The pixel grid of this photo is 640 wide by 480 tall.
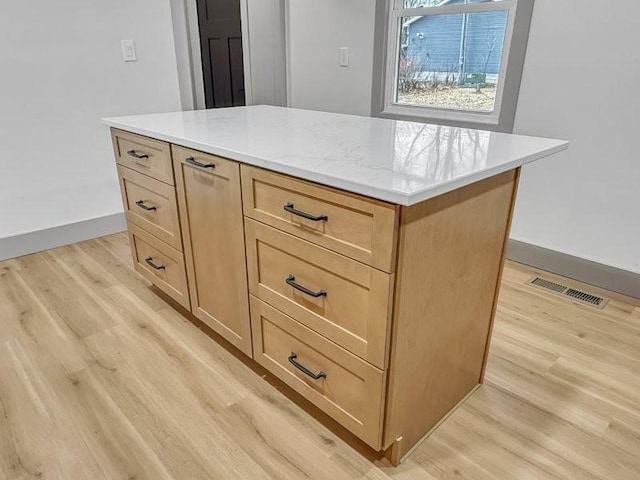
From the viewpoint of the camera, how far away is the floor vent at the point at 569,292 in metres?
2.20

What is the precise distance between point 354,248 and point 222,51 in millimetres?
3738

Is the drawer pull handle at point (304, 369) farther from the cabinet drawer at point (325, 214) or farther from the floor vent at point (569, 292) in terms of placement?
the floor vent at point (569, 292)

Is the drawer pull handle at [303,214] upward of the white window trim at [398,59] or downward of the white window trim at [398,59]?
downward

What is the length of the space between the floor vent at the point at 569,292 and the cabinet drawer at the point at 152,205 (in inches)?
72.9

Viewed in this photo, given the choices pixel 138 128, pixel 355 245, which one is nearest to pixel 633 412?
pixel 355 245

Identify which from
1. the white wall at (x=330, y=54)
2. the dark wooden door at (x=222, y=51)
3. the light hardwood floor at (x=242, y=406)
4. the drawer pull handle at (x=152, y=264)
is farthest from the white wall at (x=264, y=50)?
the light hardwood floor at (x=242, y=406)

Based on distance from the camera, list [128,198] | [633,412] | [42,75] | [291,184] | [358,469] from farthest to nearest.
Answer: [42,75]
[128,198]
[633,412]
[358,469]
[291,184]

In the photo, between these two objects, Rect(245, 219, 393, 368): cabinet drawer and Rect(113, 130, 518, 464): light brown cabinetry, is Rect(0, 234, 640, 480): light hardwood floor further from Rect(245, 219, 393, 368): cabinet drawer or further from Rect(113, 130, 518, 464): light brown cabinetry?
Rect(245, 219, 393, 368): cabinet drawer

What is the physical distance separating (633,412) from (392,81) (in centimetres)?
230

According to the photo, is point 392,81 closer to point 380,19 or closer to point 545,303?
point 380,19

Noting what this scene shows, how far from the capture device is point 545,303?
219cm

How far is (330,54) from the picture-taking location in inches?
127

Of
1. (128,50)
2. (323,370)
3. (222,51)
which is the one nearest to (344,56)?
(128,50)

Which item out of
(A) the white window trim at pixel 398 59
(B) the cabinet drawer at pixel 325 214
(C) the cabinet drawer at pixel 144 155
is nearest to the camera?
(B) the cabinet drawer at pixel 325 214
